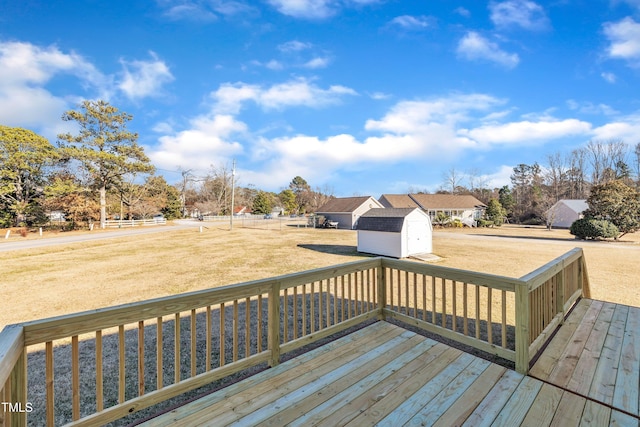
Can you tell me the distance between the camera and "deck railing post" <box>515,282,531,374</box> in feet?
8.41

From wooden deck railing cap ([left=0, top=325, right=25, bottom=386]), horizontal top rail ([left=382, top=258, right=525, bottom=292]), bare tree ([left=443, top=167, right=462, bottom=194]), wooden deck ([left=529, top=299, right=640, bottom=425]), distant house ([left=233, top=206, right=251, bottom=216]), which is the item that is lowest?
wooden deck ([left=529, top=299, right=640, bottom=425])

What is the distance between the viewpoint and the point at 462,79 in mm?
10992

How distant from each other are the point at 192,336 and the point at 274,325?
929 mm

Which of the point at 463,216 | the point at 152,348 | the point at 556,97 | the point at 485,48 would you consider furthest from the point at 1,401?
the point at 463,216

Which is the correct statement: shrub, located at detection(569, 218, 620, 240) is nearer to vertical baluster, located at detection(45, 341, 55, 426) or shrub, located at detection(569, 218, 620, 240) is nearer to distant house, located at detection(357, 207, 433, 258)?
distant house, located at detection(357, 207, 433, 258)

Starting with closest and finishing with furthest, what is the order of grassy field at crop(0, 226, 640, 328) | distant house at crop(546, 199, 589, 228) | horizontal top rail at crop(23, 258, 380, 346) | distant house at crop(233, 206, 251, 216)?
horizontal top rail at crop(23, 258, 380, 346), grassy field at crop(0, 226, 640, 328), distant house at crop(546, 199, 589, 228), distant house at crop(233, 206, 251, 216)

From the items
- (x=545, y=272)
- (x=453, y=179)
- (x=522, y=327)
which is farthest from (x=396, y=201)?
(x=522, y=327)

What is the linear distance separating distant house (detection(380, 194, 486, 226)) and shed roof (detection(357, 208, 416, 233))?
19313 millimetres

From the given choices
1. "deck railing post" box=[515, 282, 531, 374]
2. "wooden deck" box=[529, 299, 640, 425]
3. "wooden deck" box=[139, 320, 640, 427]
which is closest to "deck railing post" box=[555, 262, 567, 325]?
"wooden deck" box=[529, 299, 640, 425]

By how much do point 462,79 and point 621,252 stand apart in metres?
10.7

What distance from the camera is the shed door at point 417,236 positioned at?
11666 millimetres

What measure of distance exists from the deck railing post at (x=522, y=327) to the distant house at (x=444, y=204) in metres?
29.7

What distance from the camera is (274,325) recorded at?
9.34 ft

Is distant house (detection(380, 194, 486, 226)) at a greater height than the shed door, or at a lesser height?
greater
